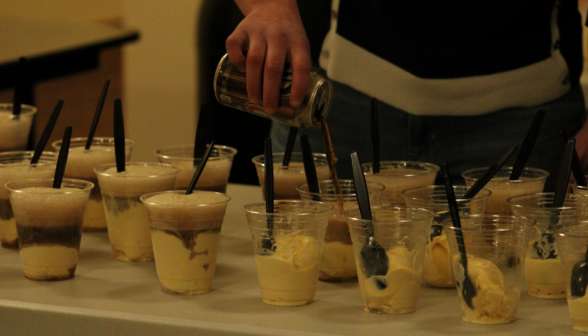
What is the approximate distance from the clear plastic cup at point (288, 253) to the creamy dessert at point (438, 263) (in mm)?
238

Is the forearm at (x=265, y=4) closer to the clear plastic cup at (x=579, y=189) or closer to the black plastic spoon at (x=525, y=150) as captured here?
the black plastic spoon at (x=525, y=150)

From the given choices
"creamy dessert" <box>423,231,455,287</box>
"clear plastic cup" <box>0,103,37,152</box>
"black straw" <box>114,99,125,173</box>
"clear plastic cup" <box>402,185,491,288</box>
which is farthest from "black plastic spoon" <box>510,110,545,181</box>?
"clear plastic cup" <box>0,103,37,152</box>

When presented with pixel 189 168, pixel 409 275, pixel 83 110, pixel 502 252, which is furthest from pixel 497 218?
pixel 83 110

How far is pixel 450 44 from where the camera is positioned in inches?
88.2

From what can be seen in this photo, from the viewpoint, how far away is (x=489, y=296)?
138 cm

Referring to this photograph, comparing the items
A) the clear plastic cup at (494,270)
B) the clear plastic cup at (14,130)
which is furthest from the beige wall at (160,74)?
the clear plastic cup at (494,270)

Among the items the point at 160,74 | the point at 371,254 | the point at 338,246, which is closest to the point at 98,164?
the point at 338,246

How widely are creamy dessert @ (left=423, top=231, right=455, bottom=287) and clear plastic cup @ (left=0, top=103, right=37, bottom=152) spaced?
1239 millimetres

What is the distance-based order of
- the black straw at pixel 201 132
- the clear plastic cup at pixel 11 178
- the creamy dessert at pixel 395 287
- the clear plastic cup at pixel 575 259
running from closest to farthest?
the clear plastic cup at pixel 575 259, the creamy dessert at pixel 395 287, the clear plastic cup at pixel 11 178, the black straw at pixel 201 132

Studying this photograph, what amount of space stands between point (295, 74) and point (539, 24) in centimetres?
92

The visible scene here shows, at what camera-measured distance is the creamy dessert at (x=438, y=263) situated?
159 cm

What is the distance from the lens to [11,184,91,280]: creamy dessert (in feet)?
5.48

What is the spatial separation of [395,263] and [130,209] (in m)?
0.67

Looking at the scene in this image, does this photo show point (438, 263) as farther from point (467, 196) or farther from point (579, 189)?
point (579, 189)
